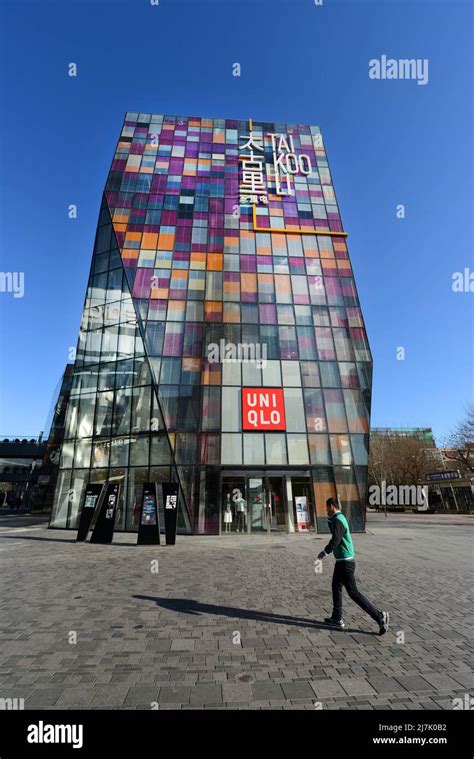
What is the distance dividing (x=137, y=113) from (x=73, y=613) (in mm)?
40587

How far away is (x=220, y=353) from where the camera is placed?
25.0m

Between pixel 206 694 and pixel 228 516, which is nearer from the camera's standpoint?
pixel 206 694

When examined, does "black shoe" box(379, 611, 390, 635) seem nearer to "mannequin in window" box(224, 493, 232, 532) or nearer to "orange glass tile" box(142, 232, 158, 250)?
"mannequin in window" box(224, 493, 232, 532)

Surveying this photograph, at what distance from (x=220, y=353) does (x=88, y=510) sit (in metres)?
12.1

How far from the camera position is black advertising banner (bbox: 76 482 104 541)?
58.8ft

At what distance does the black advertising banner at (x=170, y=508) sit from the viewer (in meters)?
16.4

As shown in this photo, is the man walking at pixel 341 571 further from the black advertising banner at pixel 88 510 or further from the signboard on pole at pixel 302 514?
the signboard on pole at pixel 302 514

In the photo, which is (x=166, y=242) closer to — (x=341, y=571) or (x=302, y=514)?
(x=302, y=514)

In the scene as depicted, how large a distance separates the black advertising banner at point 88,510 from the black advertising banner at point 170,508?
396 centimetres

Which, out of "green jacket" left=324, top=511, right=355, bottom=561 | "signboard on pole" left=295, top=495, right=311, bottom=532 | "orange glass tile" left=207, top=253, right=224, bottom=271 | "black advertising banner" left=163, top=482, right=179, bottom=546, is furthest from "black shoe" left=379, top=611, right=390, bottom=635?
"orange glass tile" left=207, top=253, right=224, bottom=271

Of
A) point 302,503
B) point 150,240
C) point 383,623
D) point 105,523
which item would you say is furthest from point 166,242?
point 383,623

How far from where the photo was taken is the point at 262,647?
562cm

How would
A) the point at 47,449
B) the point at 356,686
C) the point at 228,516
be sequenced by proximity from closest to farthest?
the point at 356,686 < the point at 228,516 < the point at 47,449

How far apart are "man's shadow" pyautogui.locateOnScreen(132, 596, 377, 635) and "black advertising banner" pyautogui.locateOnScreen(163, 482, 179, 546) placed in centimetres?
811
